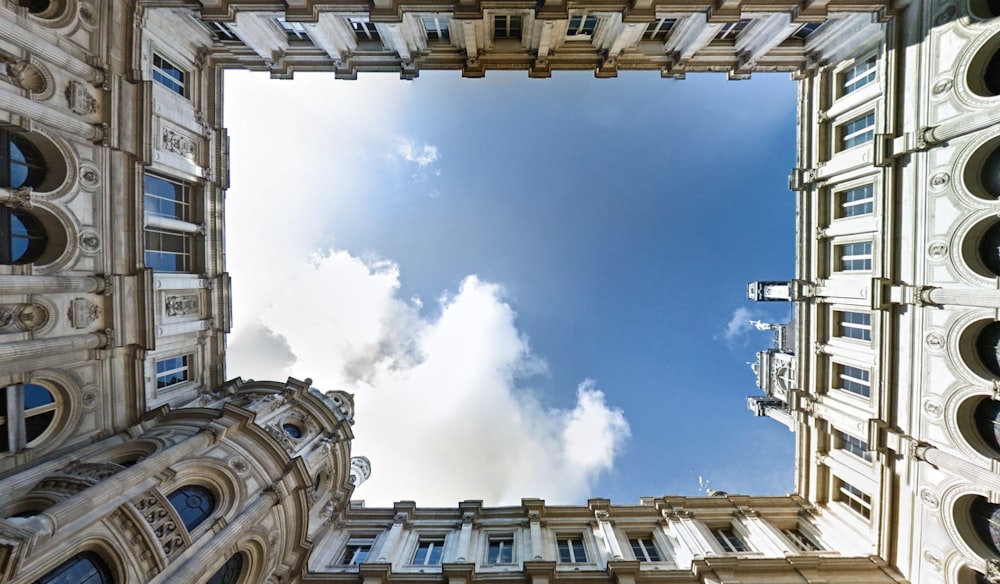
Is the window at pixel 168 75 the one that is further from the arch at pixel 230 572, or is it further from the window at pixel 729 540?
the window at pixel 729 540

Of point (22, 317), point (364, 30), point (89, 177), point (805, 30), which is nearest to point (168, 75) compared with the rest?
point (89, 177)

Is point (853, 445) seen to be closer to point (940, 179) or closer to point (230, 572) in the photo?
point (940, 179)

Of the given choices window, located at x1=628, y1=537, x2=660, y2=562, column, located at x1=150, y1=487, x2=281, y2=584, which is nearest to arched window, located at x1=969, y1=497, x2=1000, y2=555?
window, located at x1=628, y1=537, x2=660, y2=562

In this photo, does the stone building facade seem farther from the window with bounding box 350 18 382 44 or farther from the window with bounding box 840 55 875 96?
the window with bounding box 350 18 382 44

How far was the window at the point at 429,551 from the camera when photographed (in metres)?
22.9

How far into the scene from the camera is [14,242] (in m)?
15.2

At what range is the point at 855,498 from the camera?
22.3m

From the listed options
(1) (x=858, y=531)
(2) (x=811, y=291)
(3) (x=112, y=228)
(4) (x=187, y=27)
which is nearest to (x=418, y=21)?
(4) (x=187, y=27)

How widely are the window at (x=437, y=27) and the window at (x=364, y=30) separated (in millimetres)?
3229

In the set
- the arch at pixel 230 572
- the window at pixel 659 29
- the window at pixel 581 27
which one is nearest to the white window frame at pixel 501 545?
the arch at pixel 230 572

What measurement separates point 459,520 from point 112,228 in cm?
2463

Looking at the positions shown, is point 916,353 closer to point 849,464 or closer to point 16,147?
point 849,464

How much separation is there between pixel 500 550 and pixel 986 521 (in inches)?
866

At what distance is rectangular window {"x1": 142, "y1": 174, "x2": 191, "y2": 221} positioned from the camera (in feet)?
66.1
